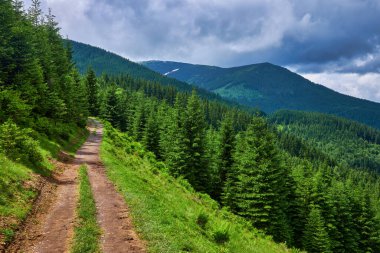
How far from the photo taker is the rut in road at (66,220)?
37.7ft

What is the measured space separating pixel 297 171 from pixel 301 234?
10.9 meters

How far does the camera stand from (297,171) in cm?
5531

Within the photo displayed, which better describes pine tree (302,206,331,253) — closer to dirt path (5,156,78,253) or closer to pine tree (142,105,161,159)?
pine tree (142,105,161,159)

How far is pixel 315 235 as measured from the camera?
153 ft

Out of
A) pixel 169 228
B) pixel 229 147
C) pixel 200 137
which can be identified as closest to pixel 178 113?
pixel 200 137

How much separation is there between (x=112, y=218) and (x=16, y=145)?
1032 cm

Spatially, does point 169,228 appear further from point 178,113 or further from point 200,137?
point 178,113

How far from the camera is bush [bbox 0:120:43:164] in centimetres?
1978

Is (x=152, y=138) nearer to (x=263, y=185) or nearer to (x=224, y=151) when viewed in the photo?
(x=224, y=151)

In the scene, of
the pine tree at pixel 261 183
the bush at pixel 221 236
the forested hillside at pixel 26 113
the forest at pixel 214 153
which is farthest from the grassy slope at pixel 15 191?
the pine tree at pixel 261 183

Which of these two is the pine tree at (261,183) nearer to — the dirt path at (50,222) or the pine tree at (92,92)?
the dirt path at (50,222)

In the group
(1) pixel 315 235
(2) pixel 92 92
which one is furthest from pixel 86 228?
(2) pixel 92 92

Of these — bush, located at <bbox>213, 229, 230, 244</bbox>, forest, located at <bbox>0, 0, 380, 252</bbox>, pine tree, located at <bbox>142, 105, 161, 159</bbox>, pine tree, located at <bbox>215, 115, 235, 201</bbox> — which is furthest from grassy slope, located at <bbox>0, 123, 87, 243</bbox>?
pine tree, located at <bbox>142, 105, 161, 159</bbox>

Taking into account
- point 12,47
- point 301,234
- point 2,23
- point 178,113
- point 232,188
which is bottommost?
point 301,234
